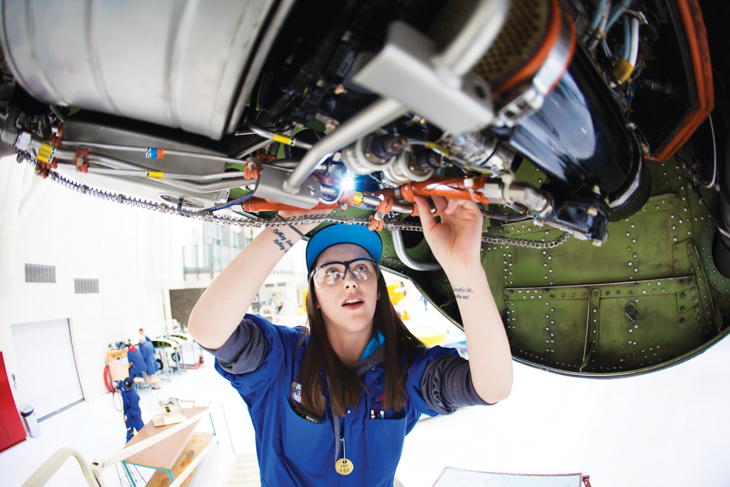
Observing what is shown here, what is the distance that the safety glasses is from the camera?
1502mm

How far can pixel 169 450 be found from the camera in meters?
3.37

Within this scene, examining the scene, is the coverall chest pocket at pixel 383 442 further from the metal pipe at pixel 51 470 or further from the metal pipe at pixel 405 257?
the metal pipe at pixel 51 470

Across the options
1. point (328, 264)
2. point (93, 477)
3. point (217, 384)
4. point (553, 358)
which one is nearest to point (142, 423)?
point (217, 384)

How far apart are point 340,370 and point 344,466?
1.28 ft

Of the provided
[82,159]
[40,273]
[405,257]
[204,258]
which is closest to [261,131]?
[82,159]

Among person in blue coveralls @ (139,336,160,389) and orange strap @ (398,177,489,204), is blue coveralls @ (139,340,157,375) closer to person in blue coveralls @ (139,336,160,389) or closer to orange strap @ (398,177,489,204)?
person in blue coveralls @ (139,336,160,389)

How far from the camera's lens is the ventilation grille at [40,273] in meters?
5.81

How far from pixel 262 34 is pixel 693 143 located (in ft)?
5.04

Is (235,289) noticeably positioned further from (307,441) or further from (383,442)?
(383,442)

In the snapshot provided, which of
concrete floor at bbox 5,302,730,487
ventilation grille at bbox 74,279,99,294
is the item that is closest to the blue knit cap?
concrete floor at bbox 5,302,730,487

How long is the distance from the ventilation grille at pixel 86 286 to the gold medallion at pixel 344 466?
8.30m

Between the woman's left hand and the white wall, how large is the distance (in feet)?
21.4

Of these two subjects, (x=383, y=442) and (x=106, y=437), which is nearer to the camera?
(x=383, y=442)

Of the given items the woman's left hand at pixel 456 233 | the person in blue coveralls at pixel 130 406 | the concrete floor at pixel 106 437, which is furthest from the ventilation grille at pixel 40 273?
the woman's left hand at pixel 456 233
